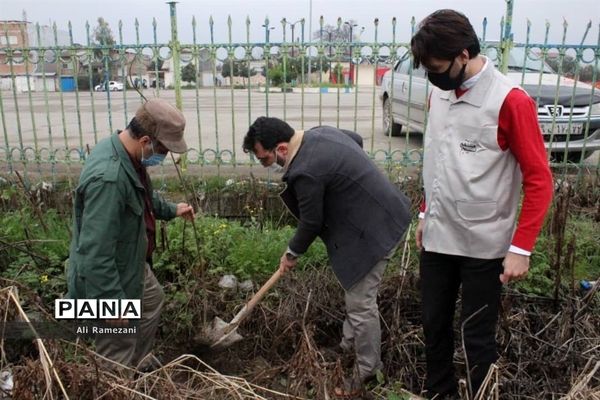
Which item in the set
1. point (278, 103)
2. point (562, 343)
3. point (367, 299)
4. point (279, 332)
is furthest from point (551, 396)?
point (278, 103)

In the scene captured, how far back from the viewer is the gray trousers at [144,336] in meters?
2.66

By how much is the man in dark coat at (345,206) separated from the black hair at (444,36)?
748 millimetres

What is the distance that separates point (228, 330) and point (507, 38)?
367 centimetres

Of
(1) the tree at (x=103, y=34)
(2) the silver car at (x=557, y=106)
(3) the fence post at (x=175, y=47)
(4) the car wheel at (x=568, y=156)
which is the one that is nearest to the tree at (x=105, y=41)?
(1) the tree at (x=103, y=34)

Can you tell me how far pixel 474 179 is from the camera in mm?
2094

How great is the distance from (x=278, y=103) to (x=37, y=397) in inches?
543

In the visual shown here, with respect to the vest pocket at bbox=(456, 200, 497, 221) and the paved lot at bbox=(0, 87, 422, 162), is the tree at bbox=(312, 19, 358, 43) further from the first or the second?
the vest pocket at bbox=(456, 200, 497, 221)

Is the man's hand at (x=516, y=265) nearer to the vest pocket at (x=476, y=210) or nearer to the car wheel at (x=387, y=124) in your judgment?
the vest pocket at (x=476, y=210)

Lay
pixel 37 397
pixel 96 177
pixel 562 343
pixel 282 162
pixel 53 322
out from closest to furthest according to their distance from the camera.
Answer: pixel 37 397 → pixel 53 322 → pixel 96 177 → pixel 282 162 → pixel 562 343

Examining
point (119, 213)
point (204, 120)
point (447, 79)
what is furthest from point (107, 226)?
point (204, 120)

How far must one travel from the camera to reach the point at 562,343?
2900mm

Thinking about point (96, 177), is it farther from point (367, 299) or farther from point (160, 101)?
point (367, 299)

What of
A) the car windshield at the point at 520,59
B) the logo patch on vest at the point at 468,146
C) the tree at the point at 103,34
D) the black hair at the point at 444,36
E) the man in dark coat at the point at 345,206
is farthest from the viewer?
the car windshield at the point at 520,59

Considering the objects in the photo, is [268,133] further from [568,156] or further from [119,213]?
[568,156]
